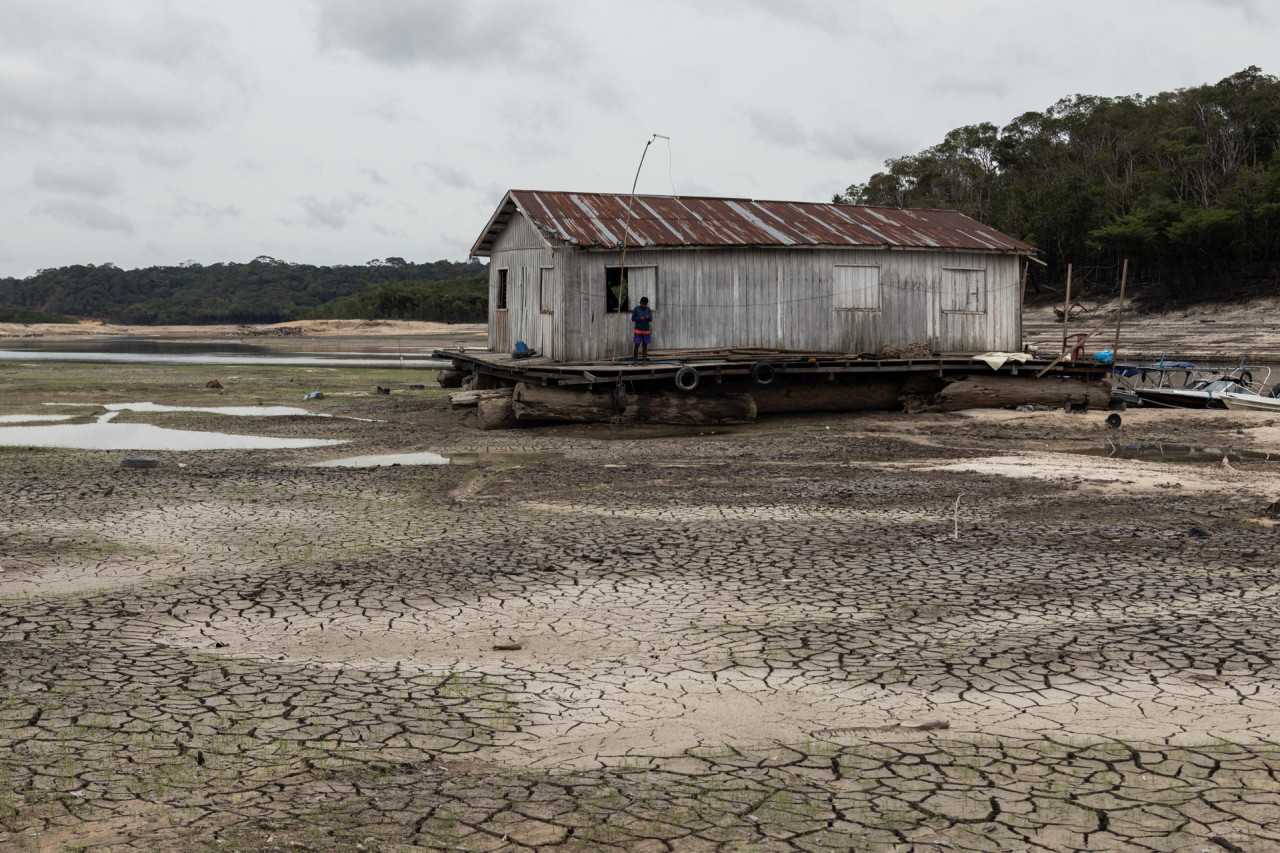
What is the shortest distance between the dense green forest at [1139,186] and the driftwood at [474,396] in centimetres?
3678

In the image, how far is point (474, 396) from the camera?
21.7m

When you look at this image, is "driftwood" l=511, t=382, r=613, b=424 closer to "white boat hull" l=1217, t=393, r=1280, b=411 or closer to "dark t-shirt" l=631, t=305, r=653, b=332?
→ "dark t-shirt" l=631, t=305, r=653, b=332

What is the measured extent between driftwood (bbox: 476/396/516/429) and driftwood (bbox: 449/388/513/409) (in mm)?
472

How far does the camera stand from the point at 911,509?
11391 mm

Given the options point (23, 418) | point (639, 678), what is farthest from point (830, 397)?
point (639, 678)

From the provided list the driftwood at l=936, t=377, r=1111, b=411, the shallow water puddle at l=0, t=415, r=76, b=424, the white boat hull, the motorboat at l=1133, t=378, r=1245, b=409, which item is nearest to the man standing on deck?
the driftwood at l=936, t=377, r=1111, b=411

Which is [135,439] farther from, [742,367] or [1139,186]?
[1139,186]

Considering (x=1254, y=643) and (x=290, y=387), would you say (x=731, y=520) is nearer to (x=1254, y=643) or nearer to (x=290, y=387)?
(x=1254, y=643)

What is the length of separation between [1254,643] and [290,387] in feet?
92.8

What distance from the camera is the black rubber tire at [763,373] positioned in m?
21.1

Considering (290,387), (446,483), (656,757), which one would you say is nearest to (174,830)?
(656,757)

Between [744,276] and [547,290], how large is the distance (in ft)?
13.0

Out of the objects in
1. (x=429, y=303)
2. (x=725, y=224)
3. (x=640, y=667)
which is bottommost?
(x=640, y=667)

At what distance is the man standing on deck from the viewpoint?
807 inches
